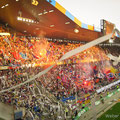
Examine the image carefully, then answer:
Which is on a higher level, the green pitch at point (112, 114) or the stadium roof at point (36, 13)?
the stadium roof at point (36, 13)

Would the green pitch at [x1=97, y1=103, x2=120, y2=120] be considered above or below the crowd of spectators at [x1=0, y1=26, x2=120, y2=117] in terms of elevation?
below

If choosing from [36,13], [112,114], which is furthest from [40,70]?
[112,114]

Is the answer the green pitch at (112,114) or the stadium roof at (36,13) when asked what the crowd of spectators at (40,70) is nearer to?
the stadium roof at (36,13)

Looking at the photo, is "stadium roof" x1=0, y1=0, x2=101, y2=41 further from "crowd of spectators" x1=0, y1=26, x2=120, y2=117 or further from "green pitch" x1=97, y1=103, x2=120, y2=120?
"green pitch" x1=97, y1=103, x2=120, y2=120

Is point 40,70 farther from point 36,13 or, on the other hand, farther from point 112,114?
point 112,114

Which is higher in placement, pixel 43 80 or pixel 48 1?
pixel 48 1

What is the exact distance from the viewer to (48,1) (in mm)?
7391

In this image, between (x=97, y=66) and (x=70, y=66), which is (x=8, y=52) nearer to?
(x=70, y=66)

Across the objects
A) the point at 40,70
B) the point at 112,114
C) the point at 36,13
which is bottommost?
the point at 112,114

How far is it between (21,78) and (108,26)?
10749mm

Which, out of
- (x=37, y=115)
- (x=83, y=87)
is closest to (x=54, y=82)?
(x=83, y=87)

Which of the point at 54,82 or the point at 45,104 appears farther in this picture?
the point at 54,82

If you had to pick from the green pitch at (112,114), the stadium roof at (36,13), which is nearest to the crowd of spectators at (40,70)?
the stadium roof at (36,13)

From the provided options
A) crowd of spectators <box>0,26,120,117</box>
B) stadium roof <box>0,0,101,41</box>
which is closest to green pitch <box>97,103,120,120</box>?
crowd of spectators <box>0,26,120,117</box>
